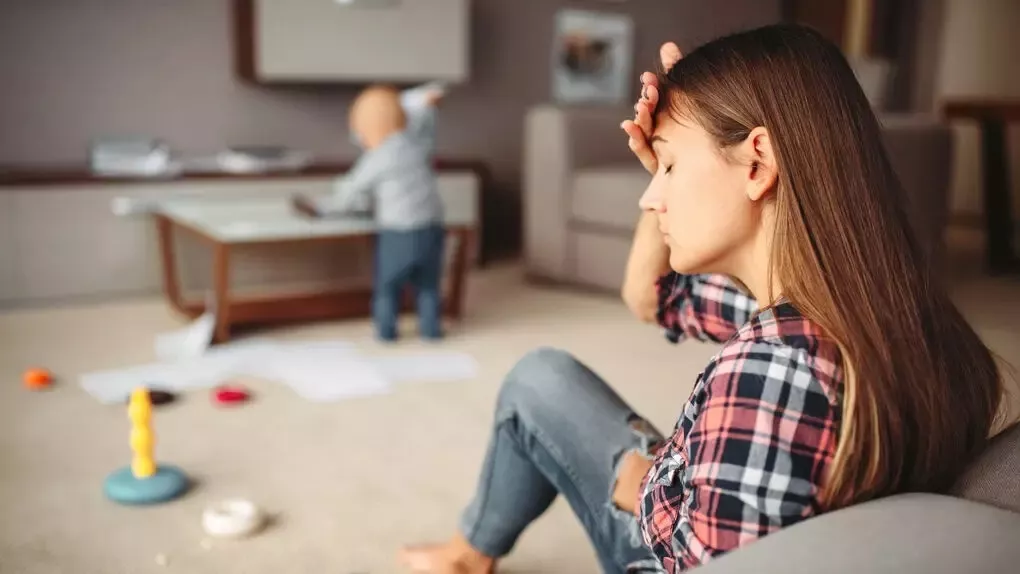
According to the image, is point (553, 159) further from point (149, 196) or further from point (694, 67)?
point (694, 67)

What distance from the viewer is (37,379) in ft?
8.01

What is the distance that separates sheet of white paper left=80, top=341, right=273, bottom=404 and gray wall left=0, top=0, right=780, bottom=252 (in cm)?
138

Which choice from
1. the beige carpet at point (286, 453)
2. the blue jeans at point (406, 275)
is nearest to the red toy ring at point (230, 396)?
the beige carpet at point (286, 453)

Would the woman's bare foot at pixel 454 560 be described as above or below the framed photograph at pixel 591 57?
below

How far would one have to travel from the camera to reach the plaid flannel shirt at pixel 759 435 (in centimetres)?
76

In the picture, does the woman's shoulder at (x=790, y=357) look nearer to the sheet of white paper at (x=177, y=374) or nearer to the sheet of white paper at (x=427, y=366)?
the sheet of white paper at (x=427, y=366)

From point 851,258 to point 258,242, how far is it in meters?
2.33

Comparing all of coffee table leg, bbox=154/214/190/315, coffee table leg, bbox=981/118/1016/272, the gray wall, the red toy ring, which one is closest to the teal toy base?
the red toy ring

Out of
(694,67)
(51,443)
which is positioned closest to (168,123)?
(51,443)

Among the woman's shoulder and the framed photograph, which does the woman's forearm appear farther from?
the framed photograph

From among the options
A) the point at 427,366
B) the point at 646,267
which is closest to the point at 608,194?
the point at 427,366

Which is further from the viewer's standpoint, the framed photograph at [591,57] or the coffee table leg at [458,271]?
the framed photograph at [591,57]

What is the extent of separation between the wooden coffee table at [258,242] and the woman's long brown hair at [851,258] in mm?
2193

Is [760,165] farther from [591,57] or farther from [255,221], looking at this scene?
[591,57]
